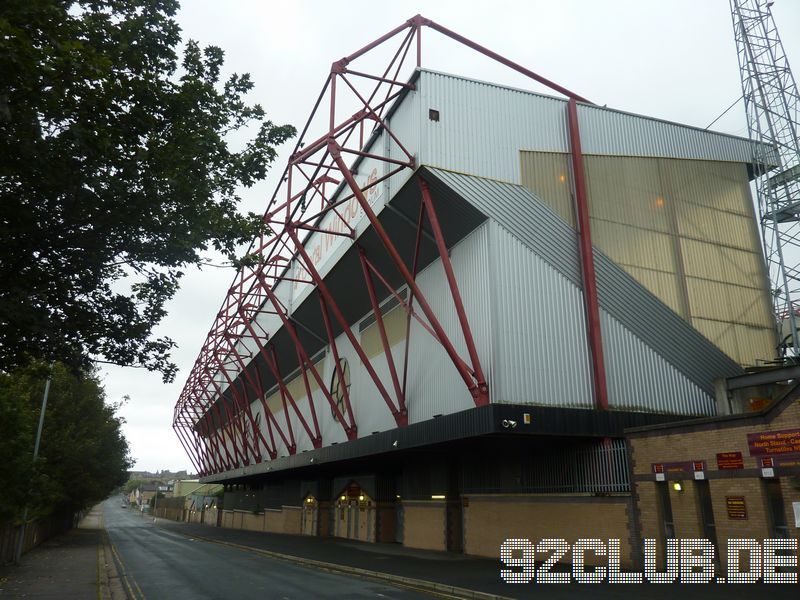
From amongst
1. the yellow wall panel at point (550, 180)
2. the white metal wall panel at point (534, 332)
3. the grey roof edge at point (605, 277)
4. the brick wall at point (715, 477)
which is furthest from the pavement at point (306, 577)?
the yellow wall panel at point (550, 180)

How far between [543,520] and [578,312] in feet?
24.3

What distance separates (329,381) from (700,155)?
25.2 metres

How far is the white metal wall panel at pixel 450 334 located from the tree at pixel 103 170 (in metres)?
9.88

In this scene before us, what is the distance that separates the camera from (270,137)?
45.6 feet

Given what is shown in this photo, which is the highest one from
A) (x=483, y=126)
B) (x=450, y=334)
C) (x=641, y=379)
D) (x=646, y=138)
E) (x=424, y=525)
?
(x=646, y=138)

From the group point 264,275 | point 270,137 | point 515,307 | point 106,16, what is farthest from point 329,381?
point 106,16

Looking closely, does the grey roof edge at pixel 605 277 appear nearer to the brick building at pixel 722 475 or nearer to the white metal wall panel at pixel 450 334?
the white metal wall panel at pixel 450 334

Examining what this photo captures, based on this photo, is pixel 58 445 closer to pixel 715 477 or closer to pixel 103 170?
pixel 103 170

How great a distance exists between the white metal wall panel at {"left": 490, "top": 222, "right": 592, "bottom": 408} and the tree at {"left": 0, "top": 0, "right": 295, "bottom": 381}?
32.4 feet

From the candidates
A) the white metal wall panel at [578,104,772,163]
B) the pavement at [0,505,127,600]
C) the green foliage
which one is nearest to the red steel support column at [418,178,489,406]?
the white metal wall panel at [578,104,772,163]

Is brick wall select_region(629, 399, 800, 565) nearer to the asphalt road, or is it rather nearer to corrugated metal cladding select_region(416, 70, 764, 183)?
the asphalt road

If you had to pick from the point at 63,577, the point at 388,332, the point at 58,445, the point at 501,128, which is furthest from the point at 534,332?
the point at 58,445

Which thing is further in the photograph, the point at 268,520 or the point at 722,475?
the point at 268,520
